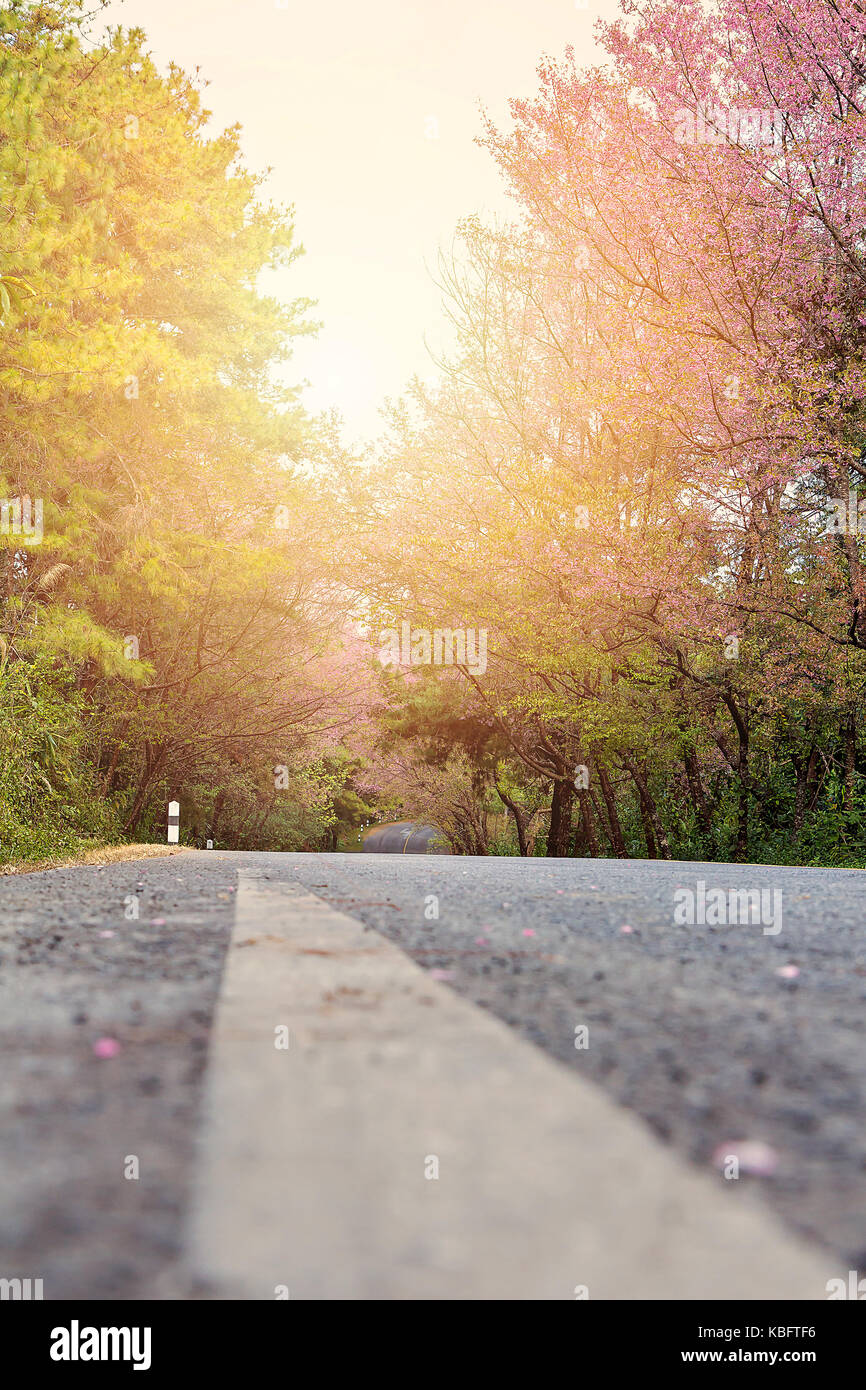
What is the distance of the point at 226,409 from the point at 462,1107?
15515 millimetres

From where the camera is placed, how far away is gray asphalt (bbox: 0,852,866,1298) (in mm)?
1192

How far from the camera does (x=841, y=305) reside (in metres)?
11.8

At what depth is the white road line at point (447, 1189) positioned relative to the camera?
1077 millimetres

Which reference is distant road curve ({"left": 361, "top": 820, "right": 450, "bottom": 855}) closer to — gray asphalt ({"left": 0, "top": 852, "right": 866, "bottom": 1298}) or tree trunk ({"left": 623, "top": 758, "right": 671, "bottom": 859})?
tree trunk ({"left": 623, "top": 758, "right": 671, "bottom": 859})

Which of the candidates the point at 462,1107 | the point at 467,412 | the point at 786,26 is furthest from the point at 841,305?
the point at 462,1107

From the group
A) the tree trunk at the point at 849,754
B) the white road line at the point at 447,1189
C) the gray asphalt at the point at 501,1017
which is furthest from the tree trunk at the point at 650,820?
the white road line at the point at 447,1189

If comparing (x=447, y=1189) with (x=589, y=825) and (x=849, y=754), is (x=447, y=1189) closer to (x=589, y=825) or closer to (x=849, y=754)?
(x=849, y=754)

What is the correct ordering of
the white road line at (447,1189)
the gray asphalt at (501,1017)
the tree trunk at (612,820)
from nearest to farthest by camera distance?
the white road line at (447,1189) < the gray asphalt at (501,1017) < the tree trunk at (612,820)

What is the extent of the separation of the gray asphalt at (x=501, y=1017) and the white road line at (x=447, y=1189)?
0.18 ft

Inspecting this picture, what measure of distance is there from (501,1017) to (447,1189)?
837 millimetres

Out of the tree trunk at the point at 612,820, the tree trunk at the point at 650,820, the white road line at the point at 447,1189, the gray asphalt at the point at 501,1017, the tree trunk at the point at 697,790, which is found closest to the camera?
the white road line at the point at 447,1189

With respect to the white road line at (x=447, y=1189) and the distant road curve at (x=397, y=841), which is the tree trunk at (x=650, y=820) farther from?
the distant road curve at (x=397, y=841)

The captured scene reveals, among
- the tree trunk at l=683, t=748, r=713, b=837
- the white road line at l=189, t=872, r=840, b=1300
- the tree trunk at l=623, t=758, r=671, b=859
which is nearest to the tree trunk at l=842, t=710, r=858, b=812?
the tree trunk at l=683, t=748, r=713, b=837

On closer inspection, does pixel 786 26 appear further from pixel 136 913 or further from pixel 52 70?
pixel 136 913
